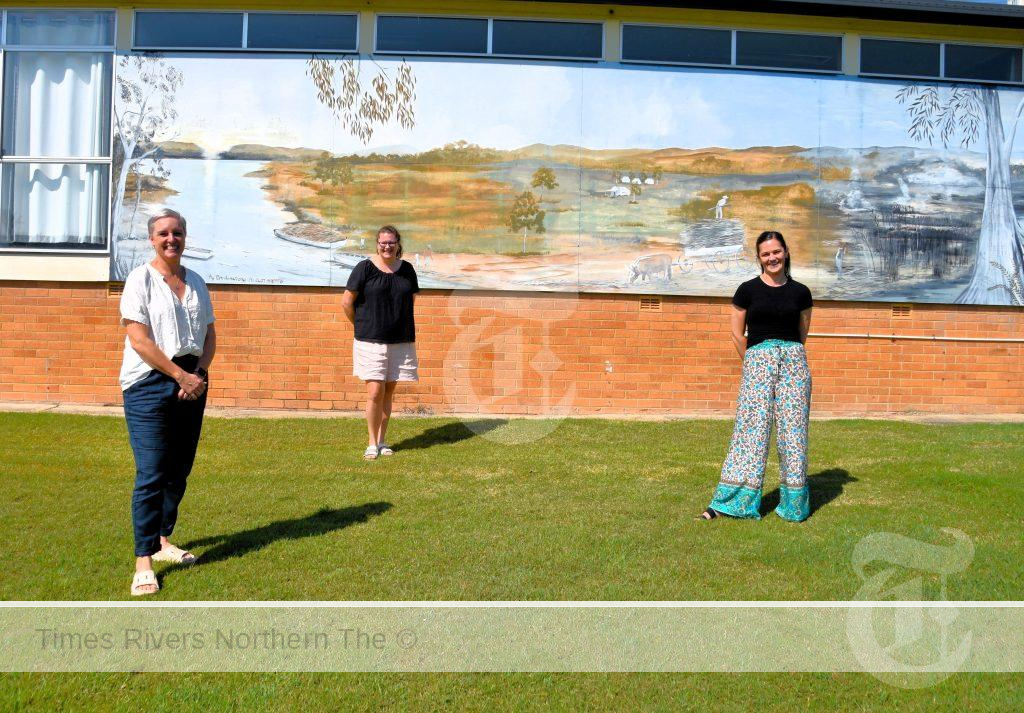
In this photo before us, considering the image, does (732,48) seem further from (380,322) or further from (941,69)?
(380,322)

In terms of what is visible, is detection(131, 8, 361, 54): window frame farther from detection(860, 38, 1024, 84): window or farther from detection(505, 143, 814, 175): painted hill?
detection(860, 38, 1024, 84): window

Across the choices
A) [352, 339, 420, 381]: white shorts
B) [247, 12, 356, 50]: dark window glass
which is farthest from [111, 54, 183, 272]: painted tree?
[352, 339, 420, 381]: white shorts

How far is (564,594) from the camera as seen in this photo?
165 inches

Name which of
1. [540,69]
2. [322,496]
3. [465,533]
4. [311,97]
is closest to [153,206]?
[311,97]

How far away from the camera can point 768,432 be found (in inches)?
231

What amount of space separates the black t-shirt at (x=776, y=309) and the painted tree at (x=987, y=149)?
666cm

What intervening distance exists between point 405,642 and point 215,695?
0.80 metres

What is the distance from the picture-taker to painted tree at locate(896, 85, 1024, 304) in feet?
36.5

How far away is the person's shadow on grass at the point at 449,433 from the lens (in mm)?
8539

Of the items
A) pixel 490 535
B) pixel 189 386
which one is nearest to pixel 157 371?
pixel 189 386

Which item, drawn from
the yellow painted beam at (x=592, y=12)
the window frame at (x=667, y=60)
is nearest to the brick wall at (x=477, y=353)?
the window frame at (x=667, y=60)

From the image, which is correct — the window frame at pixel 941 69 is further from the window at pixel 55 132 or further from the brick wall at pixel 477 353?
the window at pixel 55 132

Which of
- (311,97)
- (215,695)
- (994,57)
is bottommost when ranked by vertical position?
(215,695)

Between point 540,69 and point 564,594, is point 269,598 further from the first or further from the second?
point 540,69
